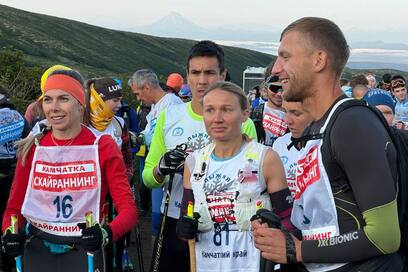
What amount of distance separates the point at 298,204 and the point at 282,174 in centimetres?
77

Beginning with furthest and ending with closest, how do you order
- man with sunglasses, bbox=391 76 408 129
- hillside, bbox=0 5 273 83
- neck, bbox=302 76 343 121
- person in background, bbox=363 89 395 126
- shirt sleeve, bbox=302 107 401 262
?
hillside, bbox=0 5 273 83 → man with sunglasses, bbox=391 76 408 129 → person in background, bbox=363 89 395 126 → neck, bbox=302 76 343 121 → shirt sleeve, bbox=302 107 401 262

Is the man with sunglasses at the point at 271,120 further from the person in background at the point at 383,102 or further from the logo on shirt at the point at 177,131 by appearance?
the logo on shirt at the point at 177,131

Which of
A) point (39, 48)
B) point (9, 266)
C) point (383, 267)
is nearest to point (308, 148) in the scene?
point (383, 267)

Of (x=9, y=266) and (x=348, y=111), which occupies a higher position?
(x=348, y=111)

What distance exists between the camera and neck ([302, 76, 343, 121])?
2.35 m

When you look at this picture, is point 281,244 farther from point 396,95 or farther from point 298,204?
point 396,95

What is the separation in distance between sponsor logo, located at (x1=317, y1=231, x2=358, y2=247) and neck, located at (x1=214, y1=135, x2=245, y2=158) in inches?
54.1

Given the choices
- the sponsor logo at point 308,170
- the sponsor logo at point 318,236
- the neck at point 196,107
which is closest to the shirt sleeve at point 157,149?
the neck at point 196,107

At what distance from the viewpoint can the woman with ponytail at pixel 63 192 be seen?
3434 millimetres

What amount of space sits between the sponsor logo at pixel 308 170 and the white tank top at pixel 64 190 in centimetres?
153

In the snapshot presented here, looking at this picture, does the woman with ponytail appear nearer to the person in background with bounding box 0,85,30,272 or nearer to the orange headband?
the orange headband

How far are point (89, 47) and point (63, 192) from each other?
202 ft

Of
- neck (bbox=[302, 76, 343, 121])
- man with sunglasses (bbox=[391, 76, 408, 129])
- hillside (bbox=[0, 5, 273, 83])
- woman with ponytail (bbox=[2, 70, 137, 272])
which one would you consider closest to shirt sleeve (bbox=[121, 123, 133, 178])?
woman with ponytail (bbox=[2, 70, 137, 272])

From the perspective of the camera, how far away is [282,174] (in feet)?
11.1
